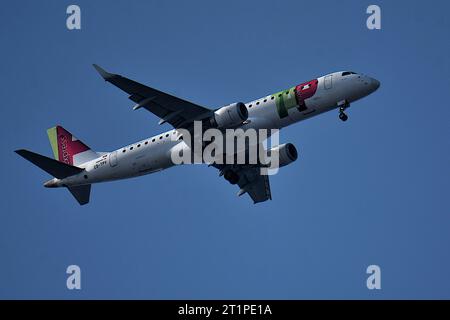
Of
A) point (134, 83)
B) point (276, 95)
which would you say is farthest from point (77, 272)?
point (276, 95)

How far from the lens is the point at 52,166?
4994cm

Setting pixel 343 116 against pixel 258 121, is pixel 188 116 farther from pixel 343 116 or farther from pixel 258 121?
pixel 343 116

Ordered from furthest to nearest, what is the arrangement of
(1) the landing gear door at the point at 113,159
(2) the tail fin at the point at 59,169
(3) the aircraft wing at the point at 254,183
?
→ (3) the aircraft wing at the point at 254,183
(1) the landing gear door at the point at 113,159
(2) the tail fin at the point at 59,169

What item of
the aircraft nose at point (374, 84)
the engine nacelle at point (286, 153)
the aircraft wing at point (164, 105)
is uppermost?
the aircraft nose at point (374, 84)

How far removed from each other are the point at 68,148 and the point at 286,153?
591 inches

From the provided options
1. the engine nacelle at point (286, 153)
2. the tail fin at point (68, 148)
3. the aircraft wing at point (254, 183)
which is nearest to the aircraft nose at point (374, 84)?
the engine nacelle at point (286, 153)

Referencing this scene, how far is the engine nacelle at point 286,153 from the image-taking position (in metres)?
49.8

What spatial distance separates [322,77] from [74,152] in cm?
1776

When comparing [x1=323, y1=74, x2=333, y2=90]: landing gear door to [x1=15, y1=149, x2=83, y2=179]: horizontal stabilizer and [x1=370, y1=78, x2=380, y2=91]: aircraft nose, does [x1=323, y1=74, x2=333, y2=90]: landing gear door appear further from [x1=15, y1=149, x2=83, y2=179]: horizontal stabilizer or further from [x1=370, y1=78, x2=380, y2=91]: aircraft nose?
[x1=15, y1=149, x2=83, y2=179]: horizontal stabilizer

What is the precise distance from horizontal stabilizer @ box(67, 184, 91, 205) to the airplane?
57 cm

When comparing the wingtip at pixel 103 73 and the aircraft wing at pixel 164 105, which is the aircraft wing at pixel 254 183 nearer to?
the aircraft wing at pixel 164 105

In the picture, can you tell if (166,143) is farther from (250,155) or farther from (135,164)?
(250,155)

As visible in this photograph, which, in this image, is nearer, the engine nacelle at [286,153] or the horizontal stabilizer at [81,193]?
the engine nacelle at [286,153]

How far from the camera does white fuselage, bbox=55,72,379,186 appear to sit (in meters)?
45.5
